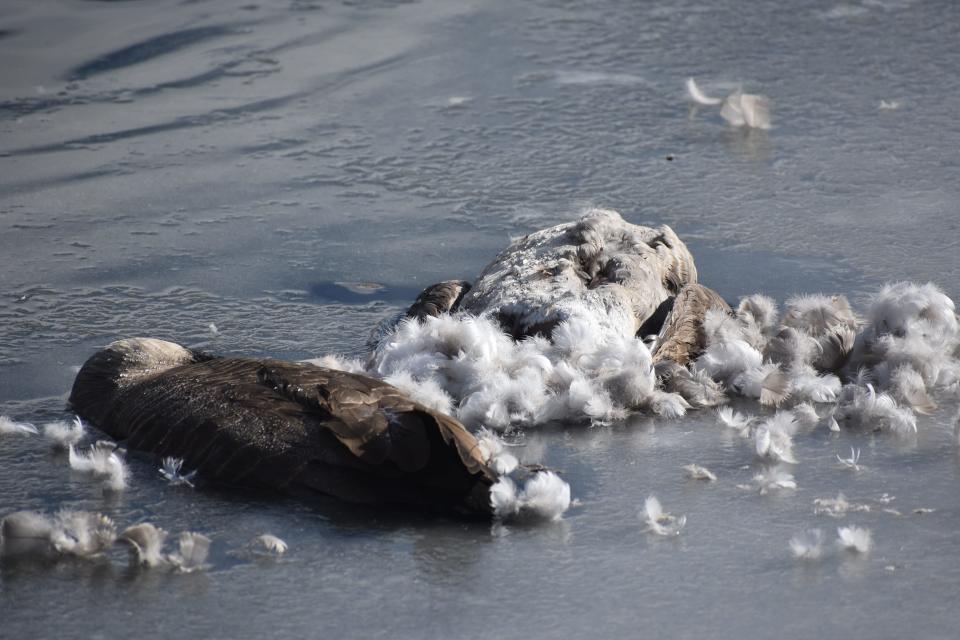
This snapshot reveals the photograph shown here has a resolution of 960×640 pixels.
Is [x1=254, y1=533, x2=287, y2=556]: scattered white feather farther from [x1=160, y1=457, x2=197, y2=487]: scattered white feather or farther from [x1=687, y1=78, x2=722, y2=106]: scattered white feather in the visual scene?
[x1=687, y1=78, x2=722, y2=106]: scattered white feather

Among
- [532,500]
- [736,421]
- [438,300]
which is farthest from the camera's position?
[438,300]

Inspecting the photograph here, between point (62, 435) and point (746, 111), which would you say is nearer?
point (62, 435)

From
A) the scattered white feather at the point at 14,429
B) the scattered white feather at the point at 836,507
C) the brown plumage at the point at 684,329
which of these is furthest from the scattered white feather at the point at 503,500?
the scattered white feather at the point at 14,429

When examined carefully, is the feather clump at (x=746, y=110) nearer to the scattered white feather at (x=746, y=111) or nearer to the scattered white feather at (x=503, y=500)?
the scattered white feather at (x=746, y=111)

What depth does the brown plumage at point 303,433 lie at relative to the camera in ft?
12.1

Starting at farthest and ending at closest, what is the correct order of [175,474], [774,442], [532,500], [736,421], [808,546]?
[736,421] < [774,442] < [175,474] < [532,500] < [808,546]

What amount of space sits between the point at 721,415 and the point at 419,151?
399 cm

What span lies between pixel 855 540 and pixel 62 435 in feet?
8.67

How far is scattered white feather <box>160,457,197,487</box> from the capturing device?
13.1 ft

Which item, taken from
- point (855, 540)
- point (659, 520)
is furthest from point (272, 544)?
point (855, 540)

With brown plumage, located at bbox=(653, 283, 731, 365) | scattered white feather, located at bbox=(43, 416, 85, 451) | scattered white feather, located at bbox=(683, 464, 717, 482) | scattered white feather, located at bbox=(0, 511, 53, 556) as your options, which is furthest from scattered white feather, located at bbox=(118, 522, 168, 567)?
brown plumage, located at bbox=(653, 283, 731, 365)

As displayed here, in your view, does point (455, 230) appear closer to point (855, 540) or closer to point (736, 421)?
point (736, 421)

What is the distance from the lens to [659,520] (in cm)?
372

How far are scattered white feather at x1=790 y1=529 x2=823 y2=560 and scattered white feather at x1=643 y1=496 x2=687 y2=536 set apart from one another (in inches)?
13.4
